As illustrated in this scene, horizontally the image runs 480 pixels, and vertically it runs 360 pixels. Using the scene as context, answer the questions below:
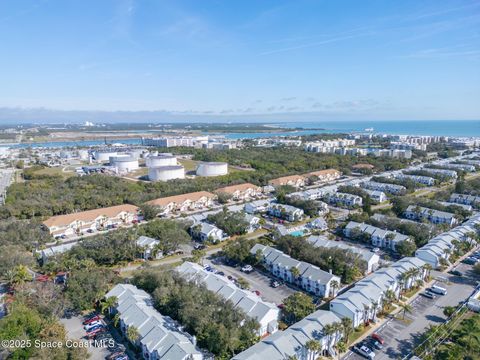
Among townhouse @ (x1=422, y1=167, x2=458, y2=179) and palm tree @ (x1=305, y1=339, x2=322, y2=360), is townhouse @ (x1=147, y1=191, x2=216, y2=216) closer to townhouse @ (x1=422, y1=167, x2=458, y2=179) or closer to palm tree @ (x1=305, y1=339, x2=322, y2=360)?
palm tree @ (x1=305, y1=339, x2=322, y2=360)

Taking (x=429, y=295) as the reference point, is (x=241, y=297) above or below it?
above

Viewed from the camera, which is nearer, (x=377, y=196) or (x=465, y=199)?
(x=465, y=199)

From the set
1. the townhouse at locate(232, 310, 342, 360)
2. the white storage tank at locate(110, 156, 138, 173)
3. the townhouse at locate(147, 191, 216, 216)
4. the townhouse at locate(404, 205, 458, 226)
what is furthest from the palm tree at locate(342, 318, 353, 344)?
the white storage tank at locate(110, 156, 138, 173)

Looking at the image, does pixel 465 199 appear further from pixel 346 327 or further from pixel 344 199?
pixel 346 327

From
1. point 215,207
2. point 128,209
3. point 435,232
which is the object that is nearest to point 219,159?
point 215,207

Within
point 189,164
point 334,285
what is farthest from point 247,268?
point 189,164

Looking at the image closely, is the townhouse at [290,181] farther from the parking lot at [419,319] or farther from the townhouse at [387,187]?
the parking lot at [419,319]
